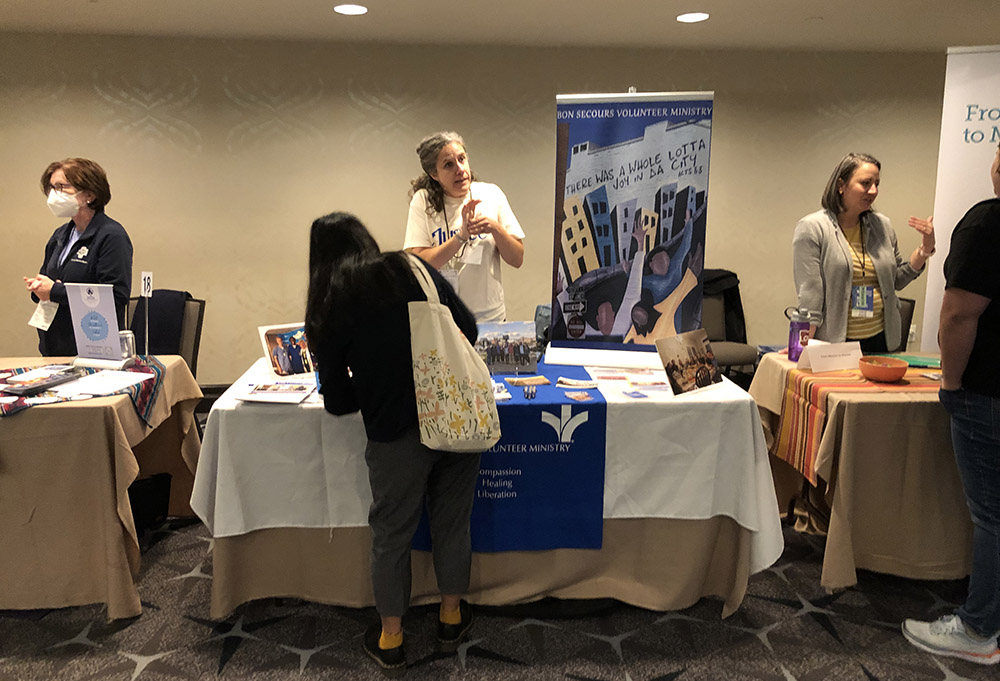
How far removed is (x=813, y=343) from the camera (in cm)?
238

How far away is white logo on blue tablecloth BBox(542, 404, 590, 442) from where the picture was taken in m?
1.94

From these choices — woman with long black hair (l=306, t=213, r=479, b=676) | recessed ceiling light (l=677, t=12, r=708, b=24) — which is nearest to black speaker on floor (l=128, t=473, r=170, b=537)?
woman with long black hair (l=306, t=213, r=479, b=676)

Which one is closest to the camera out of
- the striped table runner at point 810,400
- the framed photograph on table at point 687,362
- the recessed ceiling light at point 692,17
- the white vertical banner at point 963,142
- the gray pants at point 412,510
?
the gray pants at point 412,510

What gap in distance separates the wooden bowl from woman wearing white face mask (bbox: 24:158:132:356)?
107 inches

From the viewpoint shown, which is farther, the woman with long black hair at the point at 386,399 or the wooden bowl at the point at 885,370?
the wooden bowl at the point at 885,370

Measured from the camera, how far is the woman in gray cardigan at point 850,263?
8.23 ft

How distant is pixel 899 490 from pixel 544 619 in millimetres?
1189

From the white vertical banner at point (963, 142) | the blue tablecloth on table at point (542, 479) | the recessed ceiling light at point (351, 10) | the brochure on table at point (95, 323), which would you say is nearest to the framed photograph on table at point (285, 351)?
the brochure on table at point (95, 323)

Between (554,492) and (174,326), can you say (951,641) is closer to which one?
(554,492)

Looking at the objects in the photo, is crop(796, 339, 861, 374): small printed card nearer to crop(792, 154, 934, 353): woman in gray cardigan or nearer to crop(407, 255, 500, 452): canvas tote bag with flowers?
crop(792, 154, 934, 353): woman in gray cardigan

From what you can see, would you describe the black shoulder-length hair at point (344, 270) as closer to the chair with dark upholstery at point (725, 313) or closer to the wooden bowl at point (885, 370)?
the wooden bowl at point (885, 370)

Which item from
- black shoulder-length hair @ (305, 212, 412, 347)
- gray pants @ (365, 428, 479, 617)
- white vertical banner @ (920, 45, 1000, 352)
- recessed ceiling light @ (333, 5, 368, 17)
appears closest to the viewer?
black shoulder-length hair @ (305, 212, 412, 347)

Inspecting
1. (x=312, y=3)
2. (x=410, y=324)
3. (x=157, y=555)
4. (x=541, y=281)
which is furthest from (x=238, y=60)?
(x=410, y=324)

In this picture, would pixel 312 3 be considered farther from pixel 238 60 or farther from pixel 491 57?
pixel 491 57
